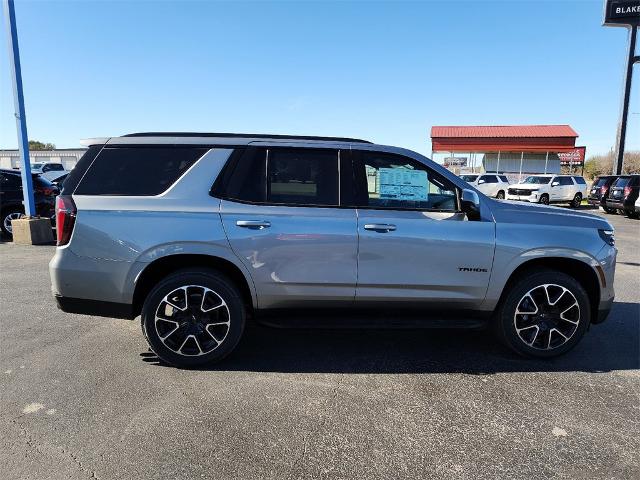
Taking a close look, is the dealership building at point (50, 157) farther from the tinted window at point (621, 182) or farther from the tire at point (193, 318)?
the tire at point (193, 318)

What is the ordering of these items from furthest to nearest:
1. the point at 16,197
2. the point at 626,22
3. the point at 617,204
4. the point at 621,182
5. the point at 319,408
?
the point at 626,22, the point at 621,182, the point at 617,204, the point at 16,197, the point at 319,408

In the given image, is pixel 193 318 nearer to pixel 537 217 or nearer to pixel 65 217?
pixel 65 217

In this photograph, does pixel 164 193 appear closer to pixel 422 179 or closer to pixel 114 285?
pixel 114 285

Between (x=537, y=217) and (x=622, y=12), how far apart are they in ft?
90.7

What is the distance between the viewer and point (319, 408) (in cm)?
315

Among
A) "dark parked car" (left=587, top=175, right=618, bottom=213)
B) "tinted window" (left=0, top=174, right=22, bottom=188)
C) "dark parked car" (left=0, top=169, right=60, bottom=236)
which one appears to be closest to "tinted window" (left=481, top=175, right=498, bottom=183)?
"dark parked car" (left=587, top=175, right=618, bottom=213)

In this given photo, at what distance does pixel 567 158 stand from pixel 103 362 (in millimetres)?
52190

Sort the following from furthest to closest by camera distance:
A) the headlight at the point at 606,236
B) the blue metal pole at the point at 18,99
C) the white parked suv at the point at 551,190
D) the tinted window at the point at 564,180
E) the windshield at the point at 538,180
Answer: the windshield at the point at 538,180 < the tinted window at the point at 564,180 < the white parked suv at the point at 551,190 < the blue metal pole at the point at 18,99 < the headlight at the point at 606,236

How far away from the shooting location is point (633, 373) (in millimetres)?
3809

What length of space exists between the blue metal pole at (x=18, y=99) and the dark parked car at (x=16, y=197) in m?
0.94

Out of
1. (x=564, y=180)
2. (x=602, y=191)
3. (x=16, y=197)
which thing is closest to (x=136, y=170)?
(x=16, y=197)

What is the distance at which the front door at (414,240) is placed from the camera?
3.68 meters

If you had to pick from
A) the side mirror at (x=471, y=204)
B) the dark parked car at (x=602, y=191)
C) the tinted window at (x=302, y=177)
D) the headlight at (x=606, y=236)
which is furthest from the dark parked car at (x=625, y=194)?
the tinted window at (x=302, y=177)

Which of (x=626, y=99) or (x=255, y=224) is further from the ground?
(x=626, y=99)
